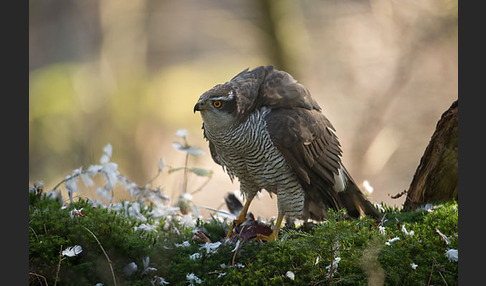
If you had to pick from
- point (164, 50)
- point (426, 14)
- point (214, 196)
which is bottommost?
point (214, 196)

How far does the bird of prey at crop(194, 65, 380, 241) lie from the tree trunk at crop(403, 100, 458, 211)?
0.61 m

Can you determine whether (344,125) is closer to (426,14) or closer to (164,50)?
(426,14)

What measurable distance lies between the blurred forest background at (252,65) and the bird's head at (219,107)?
3589mm

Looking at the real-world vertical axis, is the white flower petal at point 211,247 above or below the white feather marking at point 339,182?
below

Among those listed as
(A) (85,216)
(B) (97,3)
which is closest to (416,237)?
(A) (85,216)

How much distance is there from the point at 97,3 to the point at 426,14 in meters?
5.14

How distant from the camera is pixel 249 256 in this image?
10.4 ft

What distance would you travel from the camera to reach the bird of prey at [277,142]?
11.6 ft

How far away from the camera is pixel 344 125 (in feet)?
27.0

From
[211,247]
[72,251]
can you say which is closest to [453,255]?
[211,247]

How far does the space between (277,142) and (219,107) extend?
479mm

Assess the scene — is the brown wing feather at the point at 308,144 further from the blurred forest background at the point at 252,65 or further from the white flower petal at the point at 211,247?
the blurred forest background at the point at 252,65

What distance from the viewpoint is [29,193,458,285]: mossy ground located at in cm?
282

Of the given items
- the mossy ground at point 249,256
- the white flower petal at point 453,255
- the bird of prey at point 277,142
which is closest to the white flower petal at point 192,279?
the mossy ground at point 249,256
